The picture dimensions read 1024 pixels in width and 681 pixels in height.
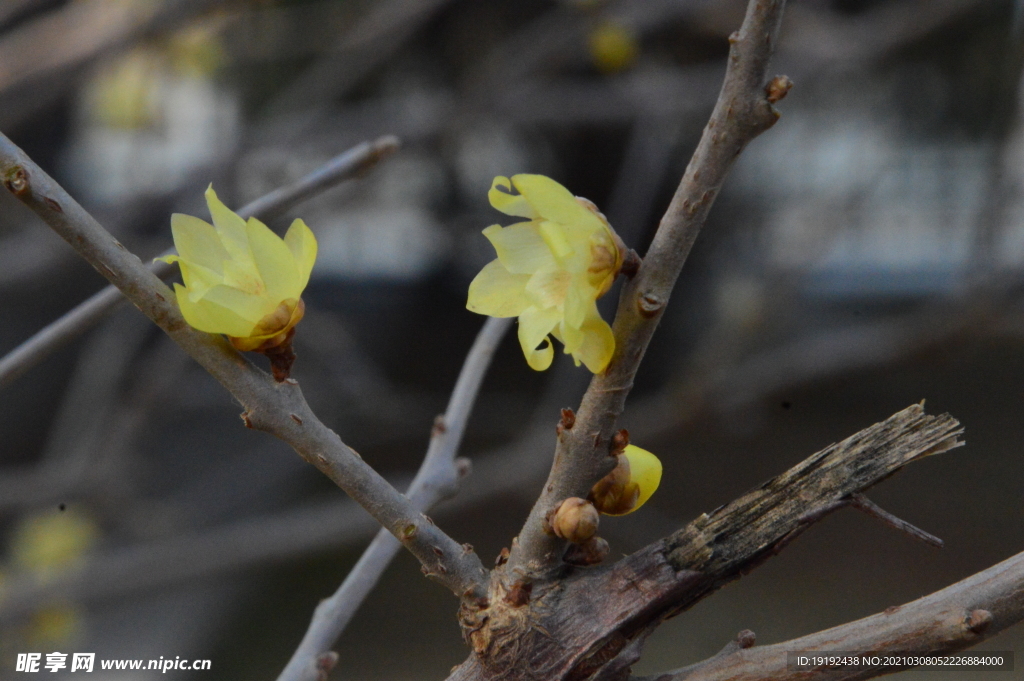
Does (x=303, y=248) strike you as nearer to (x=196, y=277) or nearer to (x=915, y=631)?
(x=196, y=277)

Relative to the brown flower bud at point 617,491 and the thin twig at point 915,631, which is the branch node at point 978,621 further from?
the brown flower bud at point 617,491

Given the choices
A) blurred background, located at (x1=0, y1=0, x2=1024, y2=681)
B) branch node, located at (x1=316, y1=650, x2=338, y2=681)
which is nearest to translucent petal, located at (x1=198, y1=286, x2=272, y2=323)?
branch node, located at (x1=316, y1=650, x2=338, y2=681)

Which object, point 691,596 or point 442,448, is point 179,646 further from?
point 691,596

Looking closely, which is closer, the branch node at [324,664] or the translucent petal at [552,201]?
the translucent petal at [552,201]

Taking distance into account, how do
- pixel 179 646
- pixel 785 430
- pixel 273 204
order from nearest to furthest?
pixel 273 204
pixel 179 646
pixel 785 430

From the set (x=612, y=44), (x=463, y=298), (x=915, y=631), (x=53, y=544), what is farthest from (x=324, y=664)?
(x=463, y=298)

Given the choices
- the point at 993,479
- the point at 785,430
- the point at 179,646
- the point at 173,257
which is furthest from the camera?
the point at 785,430

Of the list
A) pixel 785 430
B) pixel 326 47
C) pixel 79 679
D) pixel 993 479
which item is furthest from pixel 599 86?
pixel 79 679

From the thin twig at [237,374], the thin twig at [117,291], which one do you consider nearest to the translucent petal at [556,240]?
the thin twig at [237,374]
